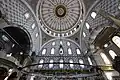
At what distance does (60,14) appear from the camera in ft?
68.7

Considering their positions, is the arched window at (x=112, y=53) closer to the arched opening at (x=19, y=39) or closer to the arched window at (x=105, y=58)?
the arched window at (x=105, y=58)

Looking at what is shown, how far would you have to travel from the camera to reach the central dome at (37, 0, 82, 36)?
778 inches

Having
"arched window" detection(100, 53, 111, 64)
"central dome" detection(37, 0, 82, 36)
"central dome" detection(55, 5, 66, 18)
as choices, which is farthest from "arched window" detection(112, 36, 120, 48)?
"central dome" detection(55, 5, 66, 18)

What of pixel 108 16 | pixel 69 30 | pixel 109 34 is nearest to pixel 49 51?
pixel 69 30

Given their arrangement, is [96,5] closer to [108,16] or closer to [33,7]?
[108,16]

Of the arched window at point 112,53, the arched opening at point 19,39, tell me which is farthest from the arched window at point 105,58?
the arched opening at point 19,39

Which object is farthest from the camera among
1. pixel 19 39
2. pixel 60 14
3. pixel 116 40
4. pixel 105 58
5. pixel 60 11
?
pixel 60 14

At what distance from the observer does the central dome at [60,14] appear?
19.8 meters

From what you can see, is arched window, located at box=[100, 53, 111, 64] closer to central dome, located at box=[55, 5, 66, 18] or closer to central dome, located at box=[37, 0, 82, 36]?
central dome, located at box=[37, 0, 82, 36]

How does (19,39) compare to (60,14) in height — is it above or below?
below

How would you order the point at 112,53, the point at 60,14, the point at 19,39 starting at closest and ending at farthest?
the point at 112,53, the point at 19,39, the point at 60,14

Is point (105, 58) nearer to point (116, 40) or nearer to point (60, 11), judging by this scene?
point (116, 40)

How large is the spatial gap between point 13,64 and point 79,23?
12.5 m

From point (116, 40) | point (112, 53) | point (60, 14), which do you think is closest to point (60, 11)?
point (60, 14)
